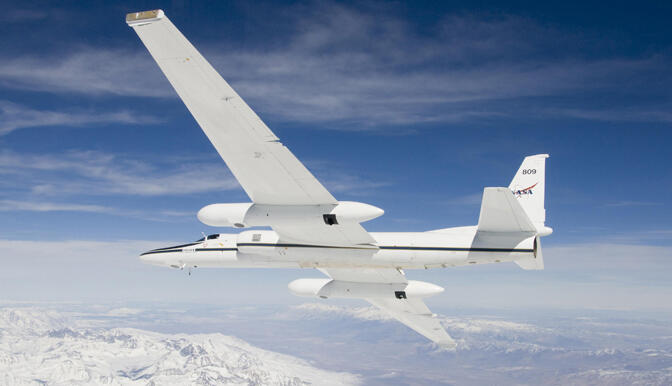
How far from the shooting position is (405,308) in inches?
1214

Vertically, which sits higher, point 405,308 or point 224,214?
point 224,214

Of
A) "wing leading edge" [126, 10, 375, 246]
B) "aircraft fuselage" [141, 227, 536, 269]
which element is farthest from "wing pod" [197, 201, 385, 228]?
"aircraft fuselage" [141, 227, 536, 269]

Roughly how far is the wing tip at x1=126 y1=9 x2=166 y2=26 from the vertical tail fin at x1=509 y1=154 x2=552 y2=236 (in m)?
17.0

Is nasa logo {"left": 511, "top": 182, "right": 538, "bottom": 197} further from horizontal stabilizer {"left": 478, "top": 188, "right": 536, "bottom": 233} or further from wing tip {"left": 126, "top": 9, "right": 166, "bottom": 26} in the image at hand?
wing tip {"left": 126, "top": 9, "right": 166, "bottom": 26}

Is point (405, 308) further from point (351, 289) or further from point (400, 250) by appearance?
point (400, 250)

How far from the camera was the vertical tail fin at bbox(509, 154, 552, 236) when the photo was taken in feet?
70.0

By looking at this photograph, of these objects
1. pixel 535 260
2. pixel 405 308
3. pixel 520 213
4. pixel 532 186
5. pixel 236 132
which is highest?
pixel 532 186

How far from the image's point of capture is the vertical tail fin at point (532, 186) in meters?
21.3

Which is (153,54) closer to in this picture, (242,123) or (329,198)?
(242,123)

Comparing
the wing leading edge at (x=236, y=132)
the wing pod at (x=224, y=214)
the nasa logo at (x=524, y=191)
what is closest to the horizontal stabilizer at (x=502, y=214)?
the nasa logo at (x=524, y=191)

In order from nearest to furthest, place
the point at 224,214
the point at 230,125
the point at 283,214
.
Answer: the point at 230,125, the point at 283,214, the point at 224,214

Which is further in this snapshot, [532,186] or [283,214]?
[532,186]

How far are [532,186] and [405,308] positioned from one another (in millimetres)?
12992

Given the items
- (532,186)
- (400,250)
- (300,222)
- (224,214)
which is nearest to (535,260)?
(532,186)
